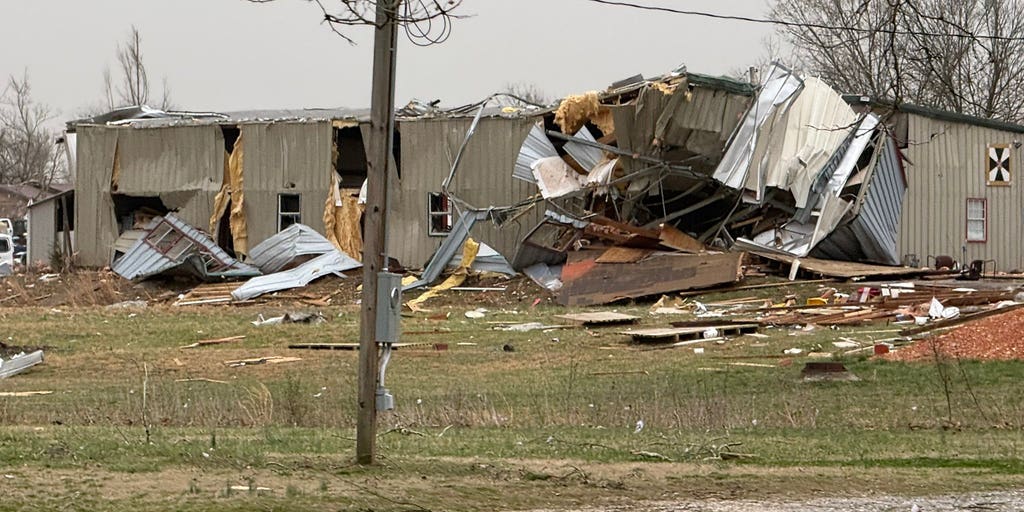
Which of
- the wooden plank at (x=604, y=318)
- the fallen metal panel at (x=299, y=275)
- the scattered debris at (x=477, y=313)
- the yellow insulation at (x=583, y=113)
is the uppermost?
the yellow insulation at (x=583, y=113)

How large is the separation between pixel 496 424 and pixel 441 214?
81.2ft

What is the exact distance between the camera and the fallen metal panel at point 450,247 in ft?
111

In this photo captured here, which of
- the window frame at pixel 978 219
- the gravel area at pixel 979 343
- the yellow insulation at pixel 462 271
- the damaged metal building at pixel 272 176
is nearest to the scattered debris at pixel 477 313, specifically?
the yellow insulation at pixel 462 271

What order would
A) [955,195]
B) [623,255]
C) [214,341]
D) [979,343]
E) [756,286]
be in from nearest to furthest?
[979,343] < [214,341] < [756,286] < [623,255] < [955,195]

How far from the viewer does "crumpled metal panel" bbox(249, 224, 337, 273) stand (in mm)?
36844

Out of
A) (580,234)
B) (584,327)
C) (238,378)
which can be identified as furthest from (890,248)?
(238,378)

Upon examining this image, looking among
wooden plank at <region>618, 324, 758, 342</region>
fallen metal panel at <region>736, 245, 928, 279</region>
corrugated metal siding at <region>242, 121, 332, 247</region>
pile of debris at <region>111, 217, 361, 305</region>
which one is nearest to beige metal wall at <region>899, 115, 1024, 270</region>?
fallen metal panel at <region>736, 245, 928, 279</region>

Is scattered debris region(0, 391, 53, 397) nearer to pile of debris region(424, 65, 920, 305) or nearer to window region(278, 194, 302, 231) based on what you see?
pile of debris region(424, 65, 920, 305)

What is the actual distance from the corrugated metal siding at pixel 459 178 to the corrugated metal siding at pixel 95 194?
951cm

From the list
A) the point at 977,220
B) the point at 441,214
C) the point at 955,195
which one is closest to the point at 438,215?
the point at 441,214

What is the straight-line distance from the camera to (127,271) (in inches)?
1458

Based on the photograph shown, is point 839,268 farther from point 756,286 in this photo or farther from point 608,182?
point 608,182

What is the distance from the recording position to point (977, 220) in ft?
115

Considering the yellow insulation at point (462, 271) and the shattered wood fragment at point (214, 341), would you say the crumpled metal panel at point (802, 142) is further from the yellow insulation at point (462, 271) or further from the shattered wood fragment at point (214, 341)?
the shattered wood fragment at point (214, 341)
